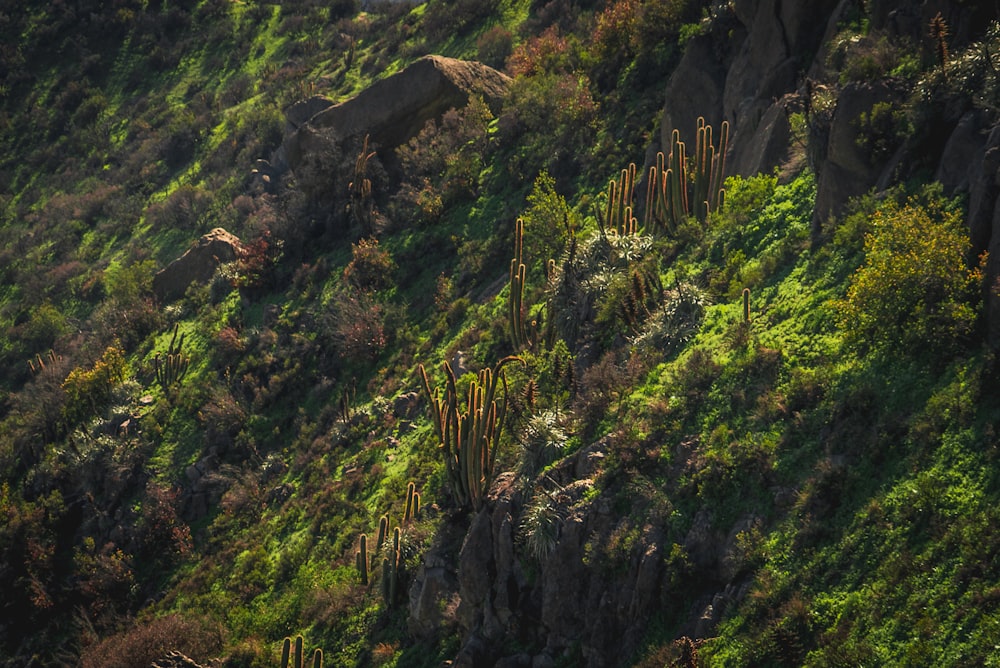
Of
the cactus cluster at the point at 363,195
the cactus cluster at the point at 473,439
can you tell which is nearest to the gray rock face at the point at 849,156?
the cactus cluster at the point at 473,439

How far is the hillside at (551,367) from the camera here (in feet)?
43.2

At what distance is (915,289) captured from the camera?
14070 mm

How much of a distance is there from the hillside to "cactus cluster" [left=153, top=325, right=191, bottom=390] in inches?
6.3

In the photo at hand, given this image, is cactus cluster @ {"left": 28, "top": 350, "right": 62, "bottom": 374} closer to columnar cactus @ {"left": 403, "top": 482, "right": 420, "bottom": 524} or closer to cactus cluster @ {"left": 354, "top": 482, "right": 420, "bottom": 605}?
cactus cluster @ {"left": 354, "top": 482, "right": 420, "bottom": 605}

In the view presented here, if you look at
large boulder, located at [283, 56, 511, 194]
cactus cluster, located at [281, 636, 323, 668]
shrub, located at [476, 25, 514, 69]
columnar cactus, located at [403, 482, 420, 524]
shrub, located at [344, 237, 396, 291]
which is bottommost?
cactus cluster, located at [281, 636, 323, 668]

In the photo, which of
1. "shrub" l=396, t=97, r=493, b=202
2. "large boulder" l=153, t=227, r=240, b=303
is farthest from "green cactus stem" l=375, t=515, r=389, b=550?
"large boulder" l=153, t=227, r=240, b=303

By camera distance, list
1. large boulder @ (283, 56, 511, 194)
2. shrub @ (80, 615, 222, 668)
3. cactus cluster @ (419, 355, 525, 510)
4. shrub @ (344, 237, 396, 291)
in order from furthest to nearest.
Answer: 1. large boulder @ (283, 56, 511, 194)
2. shrub @ (344, 237, 396, 291)
3. shrub @ (80, 615, 222, 668)
4. cactus cluster @ (419, 355, 525, 510)

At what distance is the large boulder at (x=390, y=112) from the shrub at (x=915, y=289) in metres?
23.6

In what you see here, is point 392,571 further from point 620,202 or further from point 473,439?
point 620,202

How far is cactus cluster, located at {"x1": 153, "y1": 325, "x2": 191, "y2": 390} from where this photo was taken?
32844 millimetres

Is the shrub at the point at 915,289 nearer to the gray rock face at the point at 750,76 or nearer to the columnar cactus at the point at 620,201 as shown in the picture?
the gray rock face at the point at 750,76

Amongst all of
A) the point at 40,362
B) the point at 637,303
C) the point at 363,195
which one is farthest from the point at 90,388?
the point at 637,303

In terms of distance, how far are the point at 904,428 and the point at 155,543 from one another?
71.7 ft

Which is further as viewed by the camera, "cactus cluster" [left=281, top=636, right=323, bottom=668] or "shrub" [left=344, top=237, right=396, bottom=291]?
"shrub" [left=344, top=237, right=396, bottom=291]
